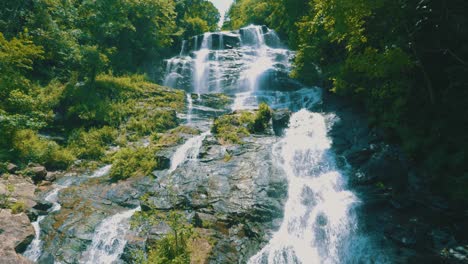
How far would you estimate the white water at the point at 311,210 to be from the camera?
893 cm

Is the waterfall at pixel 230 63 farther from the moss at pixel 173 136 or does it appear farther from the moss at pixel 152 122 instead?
the moss at pixel 173 136

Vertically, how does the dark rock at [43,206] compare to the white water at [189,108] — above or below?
below

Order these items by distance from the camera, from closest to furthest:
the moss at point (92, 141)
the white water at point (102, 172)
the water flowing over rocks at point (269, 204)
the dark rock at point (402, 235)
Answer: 1. the dark rock at point (402, 235)
2. the water flowing over rocks at point (269, 204)
3. the white water at point (102, 172)
4. the moss at point (92, 141)

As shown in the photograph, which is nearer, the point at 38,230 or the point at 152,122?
the point at 38,230

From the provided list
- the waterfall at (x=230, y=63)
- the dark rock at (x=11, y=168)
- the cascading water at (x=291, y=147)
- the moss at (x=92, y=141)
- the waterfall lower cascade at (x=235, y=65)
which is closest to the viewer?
the cascading water at (x=291, y=147)

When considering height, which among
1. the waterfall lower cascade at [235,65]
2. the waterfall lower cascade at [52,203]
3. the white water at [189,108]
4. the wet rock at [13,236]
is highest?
the waterfall lower cascade at [235,65]

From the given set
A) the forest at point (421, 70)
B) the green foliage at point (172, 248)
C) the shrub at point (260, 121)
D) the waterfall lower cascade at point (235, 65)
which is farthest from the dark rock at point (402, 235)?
the waterfall lower cascade at point (235, 65)

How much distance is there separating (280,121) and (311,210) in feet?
23.7

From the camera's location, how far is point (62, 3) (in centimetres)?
2530

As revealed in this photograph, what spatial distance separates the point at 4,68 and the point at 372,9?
16542 millimetres

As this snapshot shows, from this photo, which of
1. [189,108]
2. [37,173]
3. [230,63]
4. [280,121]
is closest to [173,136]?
[189,108]

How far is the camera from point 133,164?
46.4 feet

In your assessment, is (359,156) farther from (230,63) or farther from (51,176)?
Answer: (230,63)

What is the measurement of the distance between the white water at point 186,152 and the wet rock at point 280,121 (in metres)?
3.90
